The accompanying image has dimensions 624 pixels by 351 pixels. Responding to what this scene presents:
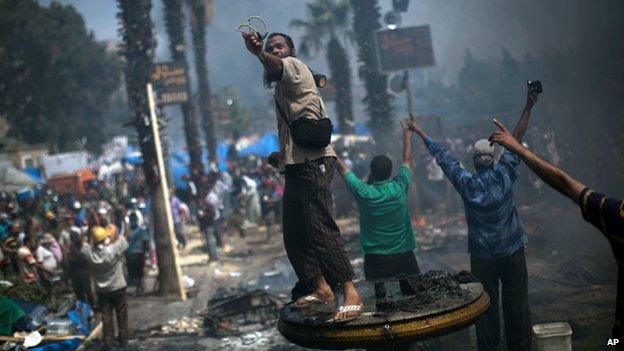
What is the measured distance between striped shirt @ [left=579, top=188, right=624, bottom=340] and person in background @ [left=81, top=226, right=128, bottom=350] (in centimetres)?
762

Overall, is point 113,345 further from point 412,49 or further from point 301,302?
point 412,49

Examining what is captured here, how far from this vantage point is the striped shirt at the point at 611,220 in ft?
7.84

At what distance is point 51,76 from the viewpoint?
4584cm

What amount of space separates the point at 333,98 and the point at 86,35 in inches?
1343

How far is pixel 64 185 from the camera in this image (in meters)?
31.8

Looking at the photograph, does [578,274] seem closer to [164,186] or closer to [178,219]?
[164,186]

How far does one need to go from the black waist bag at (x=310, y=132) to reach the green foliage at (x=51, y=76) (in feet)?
139

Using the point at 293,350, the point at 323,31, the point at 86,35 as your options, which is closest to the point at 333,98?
the point at 323,31

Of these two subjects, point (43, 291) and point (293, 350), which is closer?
point (293, 350)

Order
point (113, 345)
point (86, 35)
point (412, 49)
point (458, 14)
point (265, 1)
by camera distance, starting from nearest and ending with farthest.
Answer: point (113, 345) → point (412, 49) → point (458, 14) → point (86, 35) → point (265, 1)

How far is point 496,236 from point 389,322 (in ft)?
6.63

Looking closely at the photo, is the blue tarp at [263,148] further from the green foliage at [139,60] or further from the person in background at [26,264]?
the person in background at [26,264]

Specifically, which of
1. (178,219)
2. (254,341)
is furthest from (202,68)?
(254,341)

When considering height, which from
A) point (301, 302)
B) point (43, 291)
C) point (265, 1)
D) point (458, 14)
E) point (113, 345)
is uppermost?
point (265, 1)
